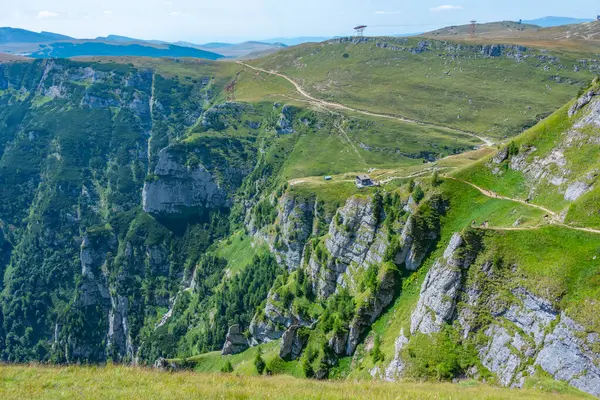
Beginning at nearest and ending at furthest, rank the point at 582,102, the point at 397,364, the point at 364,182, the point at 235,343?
the point at 397,364, the point at 582,102, the point at 235,343, the point at 364,182

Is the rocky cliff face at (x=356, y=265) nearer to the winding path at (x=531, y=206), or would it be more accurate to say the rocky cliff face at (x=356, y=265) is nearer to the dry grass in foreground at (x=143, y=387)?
the winding path at (x=531, y=206)

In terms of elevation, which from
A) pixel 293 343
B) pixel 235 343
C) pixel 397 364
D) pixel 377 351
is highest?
pixel 397 364

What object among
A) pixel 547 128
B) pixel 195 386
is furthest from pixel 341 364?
pixel 547 128

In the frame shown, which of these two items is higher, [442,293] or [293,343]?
[442,293]

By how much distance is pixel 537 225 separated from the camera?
61000mm

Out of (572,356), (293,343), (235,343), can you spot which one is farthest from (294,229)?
(572,356)

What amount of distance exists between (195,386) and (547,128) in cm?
8785

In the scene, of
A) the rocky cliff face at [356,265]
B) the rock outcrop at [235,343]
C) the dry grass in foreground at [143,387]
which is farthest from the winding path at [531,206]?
the rock outcrop at [235,343]

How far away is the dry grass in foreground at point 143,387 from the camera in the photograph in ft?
76.6

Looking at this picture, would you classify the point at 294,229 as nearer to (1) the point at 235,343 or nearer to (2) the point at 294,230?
(2) the point at 294,230

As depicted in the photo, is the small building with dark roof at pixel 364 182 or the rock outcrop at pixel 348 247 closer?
the rock outcrop at pixel 348 247

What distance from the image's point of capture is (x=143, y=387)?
2525 cm

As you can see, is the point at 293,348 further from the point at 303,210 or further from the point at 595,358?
the point at 303,210

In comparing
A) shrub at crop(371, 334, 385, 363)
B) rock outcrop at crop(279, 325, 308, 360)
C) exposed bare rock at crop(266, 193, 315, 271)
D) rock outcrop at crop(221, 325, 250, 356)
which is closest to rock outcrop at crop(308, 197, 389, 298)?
rock outcrop at crop(279, 325, 308, 360)
